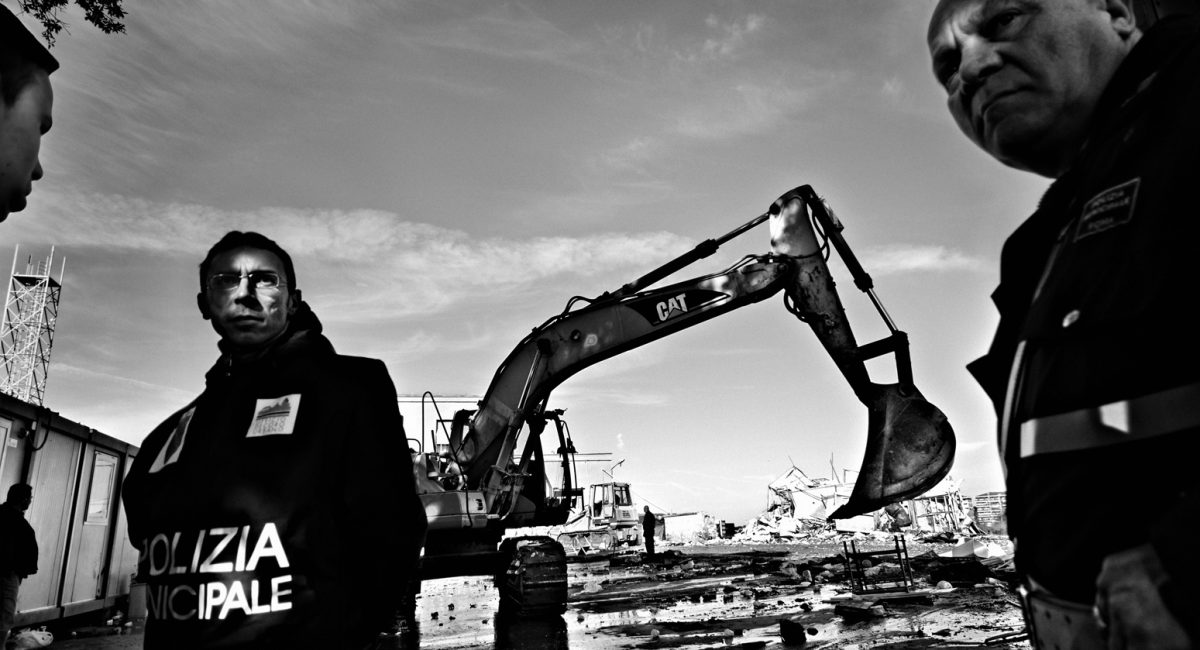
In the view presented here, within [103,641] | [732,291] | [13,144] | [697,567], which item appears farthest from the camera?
[697,567]

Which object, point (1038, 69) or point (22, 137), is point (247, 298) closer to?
point (22, 137)

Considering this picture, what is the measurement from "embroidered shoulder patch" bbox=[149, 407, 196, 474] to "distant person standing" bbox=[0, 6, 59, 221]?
1.25 m

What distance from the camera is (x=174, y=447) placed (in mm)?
2414

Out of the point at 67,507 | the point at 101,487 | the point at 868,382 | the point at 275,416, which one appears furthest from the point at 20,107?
the point at 101,487

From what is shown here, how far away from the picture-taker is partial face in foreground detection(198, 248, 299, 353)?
2496mm

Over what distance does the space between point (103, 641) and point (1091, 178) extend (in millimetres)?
12066

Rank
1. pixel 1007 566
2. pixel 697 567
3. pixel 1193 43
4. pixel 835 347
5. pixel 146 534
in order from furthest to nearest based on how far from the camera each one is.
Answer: pixel 697 567, pixel 1007 566, pixel 835 347, pixel 146 534, pixel 1193 43

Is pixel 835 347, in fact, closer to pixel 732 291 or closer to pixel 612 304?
pixel 732 291

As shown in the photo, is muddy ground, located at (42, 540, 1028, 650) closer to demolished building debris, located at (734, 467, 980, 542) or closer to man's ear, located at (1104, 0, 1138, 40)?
man's ear, located at (1104, 0, 1138, 40)

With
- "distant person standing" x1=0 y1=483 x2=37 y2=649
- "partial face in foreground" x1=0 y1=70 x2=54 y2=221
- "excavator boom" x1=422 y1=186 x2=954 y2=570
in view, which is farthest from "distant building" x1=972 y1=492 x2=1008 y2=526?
"partial face in foreground" x1=0 y1=70 x2=54 y2=221

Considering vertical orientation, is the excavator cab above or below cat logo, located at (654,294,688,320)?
below

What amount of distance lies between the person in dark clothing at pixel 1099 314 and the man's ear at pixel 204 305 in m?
2.54

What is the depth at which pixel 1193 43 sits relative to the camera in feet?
3.45

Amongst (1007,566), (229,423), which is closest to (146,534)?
(229,423)
